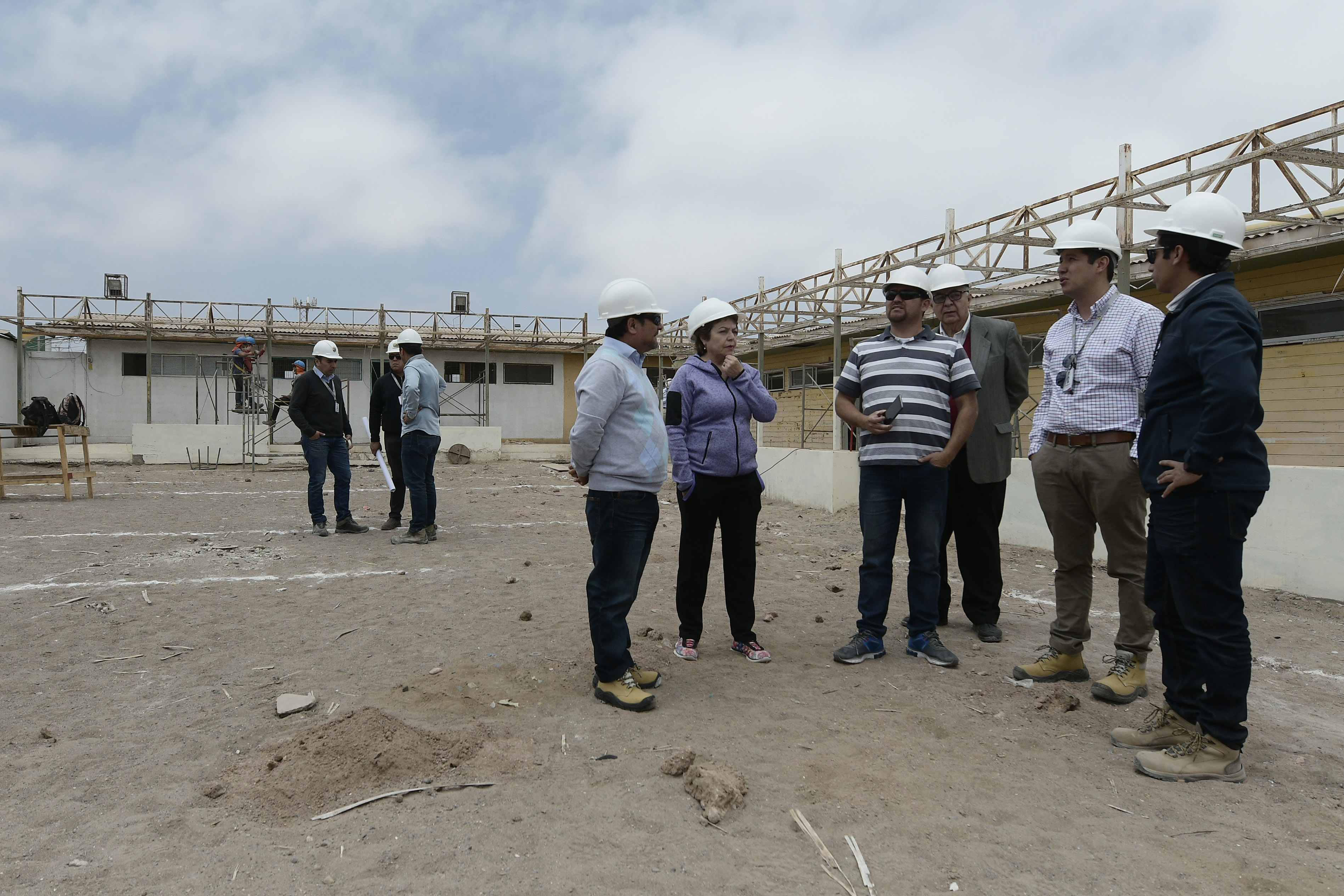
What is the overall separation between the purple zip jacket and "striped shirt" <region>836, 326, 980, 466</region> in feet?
1.68

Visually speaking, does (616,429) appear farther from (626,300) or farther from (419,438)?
A: (419,438)

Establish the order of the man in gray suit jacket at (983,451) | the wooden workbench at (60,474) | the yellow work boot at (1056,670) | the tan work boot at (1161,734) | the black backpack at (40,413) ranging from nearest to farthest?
the tan work boot at (1161,734)
the yellow work boot at (1056,670)
the man in gray suit jacket at (983,451)
the wooden workbench at (60,474)
the black backpack at (40,413)

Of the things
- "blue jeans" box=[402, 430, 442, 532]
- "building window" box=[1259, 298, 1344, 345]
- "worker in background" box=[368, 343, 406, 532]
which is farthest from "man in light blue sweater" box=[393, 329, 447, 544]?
"building window" box=[1259, 298, 1344, 345]

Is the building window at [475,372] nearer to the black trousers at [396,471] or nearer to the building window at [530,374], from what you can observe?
the building window at [530,374]

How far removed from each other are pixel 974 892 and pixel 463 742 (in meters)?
1.70

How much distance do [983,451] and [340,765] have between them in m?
3.32

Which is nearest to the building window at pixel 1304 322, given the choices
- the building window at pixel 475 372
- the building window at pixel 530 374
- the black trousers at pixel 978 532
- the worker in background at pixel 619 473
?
the black trousers at pixel 978 532

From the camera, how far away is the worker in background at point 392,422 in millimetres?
7516

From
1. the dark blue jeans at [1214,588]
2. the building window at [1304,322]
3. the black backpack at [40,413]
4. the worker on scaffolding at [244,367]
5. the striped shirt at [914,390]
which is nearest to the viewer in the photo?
the dark blue jeans at [1214,588]

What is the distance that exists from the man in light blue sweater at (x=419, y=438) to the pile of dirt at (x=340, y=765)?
14.5 feet

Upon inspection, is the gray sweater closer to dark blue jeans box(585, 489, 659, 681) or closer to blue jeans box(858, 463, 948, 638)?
dark blue jeans box(585, 489, 659, 681)

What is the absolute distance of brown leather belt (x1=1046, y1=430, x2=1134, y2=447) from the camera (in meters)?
3.38

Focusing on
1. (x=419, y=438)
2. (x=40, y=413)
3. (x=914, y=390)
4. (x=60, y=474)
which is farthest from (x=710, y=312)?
(x=40, y=413)

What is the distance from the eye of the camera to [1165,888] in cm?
202
